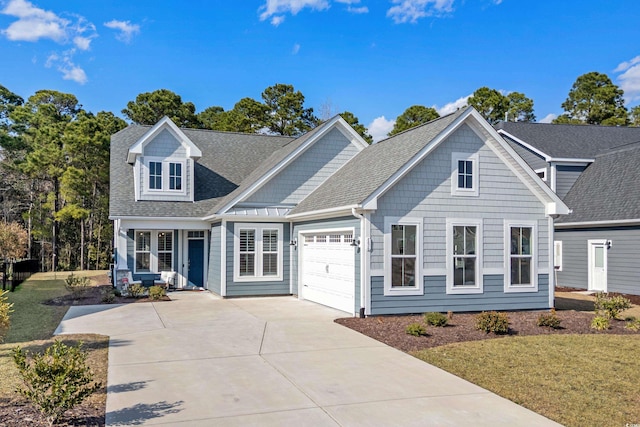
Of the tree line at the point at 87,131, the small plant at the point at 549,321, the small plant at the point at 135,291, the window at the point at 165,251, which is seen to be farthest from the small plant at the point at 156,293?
the tree line at the point at 87,131

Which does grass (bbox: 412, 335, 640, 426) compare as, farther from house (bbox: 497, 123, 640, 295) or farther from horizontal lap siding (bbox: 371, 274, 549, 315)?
house (bbox: 497, 123, 640, 295)

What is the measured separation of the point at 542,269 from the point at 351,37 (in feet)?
48.6

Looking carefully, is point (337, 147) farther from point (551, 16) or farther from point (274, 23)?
point (551, 16)

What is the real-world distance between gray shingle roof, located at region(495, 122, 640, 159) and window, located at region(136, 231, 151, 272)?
18728mm

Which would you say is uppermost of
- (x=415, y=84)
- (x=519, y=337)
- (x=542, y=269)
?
(x=415, y=84)

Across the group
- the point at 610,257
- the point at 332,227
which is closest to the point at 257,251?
the point at 332,227

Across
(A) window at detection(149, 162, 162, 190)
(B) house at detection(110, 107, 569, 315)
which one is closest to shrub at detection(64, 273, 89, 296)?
(B) house at detection(110, 107, 569, 315)

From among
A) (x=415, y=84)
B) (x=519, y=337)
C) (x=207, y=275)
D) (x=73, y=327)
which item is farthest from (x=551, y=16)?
(x=73, y=327)

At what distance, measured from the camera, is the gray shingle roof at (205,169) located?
Result: 2006cm

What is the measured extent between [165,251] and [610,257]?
17351mm

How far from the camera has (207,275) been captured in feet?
68.3

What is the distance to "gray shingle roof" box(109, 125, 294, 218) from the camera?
65.8ft

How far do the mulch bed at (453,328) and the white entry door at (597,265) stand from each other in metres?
7.44

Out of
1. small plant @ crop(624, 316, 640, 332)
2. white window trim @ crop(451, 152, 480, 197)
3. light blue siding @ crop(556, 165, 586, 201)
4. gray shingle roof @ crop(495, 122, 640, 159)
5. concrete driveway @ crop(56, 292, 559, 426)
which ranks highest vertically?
gray shingle roof @ crop(495, 122, 640, 159)
